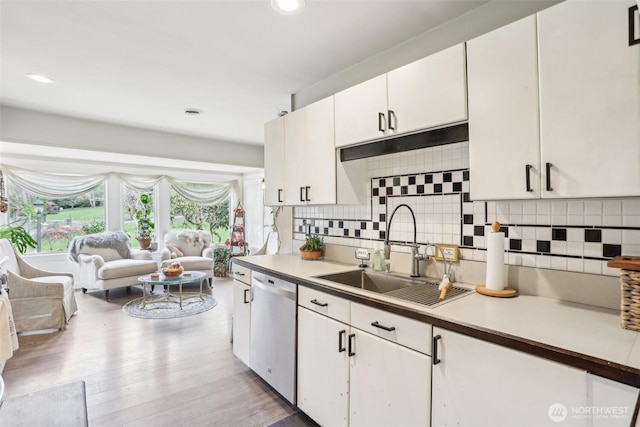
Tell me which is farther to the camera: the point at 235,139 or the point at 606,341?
the point at 235,139

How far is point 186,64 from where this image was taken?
259 centimetres

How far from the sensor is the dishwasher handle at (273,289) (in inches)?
80.8

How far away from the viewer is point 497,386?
1.14m

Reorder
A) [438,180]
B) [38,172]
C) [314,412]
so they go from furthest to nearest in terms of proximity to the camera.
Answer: [38,172] < [438,180] < [314,412]

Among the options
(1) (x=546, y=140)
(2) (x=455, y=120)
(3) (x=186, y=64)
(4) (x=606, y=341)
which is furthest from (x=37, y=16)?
(4) (x=606, y=341)

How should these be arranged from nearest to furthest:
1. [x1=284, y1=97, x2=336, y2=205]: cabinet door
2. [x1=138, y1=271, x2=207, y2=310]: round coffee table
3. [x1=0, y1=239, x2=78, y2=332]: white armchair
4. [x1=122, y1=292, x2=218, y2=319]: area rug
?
1. [x1=284, y1=97, x2=336, y2=205]: cabinet door
2. [x1=0, y1=239, x2=78, y2=332]: white armchair
3. [x1=122, y1=292, x2=218, y2=319]: area rug
4. [x1=138, y1=271, x2=207, y2=310]: round coffee table

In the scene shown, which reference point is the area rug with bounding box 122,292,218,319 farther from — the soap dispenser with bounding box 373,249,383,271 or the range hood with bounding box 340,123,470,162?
the range hood with bounding box 340,123,470,162

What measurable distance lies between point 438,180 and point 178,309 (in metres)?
3.71

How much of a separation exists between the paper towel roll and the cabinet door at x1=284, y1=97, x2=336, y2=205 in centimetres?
104

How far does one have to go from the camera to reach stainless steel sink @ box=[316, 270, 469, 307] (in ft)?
5.21

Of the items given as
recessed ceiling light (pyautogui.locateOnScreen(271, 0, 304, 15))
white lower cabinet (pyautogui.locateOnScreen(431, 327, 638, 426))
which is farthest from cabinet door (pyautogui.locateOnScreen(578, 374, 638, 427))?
recessed ceiling light (pyautogui.locateOnScreen(271, 0, 304, 15))

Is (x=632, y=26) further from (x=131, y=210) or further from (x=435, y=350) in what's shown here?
(x=131, y=210)

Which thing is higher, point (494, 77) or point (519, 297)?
point (494, 77)

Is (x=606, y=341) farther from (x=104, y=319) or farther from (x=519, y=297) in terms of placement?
(x=104, y=319)
